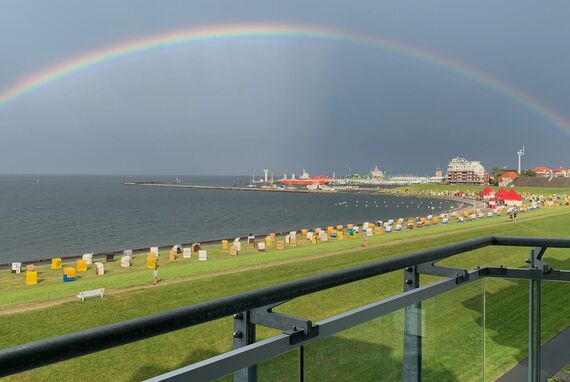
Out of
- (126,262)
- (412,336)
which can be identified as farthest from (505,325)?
(126,262)

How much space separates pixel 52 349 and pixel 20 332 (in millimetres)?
12668

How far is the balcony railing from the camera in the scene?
146cm

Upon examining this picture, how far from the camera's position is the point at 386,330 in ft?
8.02

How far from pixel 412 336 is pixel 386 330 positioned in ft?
1.02

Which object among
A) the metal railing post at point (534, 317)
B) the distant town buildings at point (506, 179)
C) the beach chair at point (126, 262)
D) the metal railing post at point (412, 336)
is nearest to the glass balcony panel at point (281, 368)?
the metal railing post at point (412, 336)

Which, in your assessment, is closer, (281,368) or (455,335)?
(281,368)

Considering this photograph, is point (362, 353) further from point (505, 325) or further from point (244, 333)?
point (505, 325)

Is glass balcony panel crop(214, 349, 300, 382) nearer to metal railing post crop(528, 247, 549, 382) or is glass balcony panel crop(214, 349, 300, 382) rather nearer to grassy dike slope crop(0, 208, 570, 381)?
grassy dike slope crop(0, 208, 570, 381)

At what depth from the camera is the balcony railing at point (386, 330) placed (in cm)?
146

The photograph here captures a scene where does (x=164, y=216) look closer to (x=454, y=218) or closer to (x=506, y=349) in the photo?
(x=454, y=218)

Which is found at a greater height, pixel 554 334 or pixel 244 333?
pixel 244 333

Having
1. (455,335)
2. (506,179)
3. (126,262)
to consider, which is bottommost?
(126,262)

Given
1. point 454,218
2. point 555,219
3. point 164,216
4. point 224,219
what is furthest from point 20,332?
point 164,216

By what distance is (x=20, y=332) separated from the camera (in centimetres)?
1199
